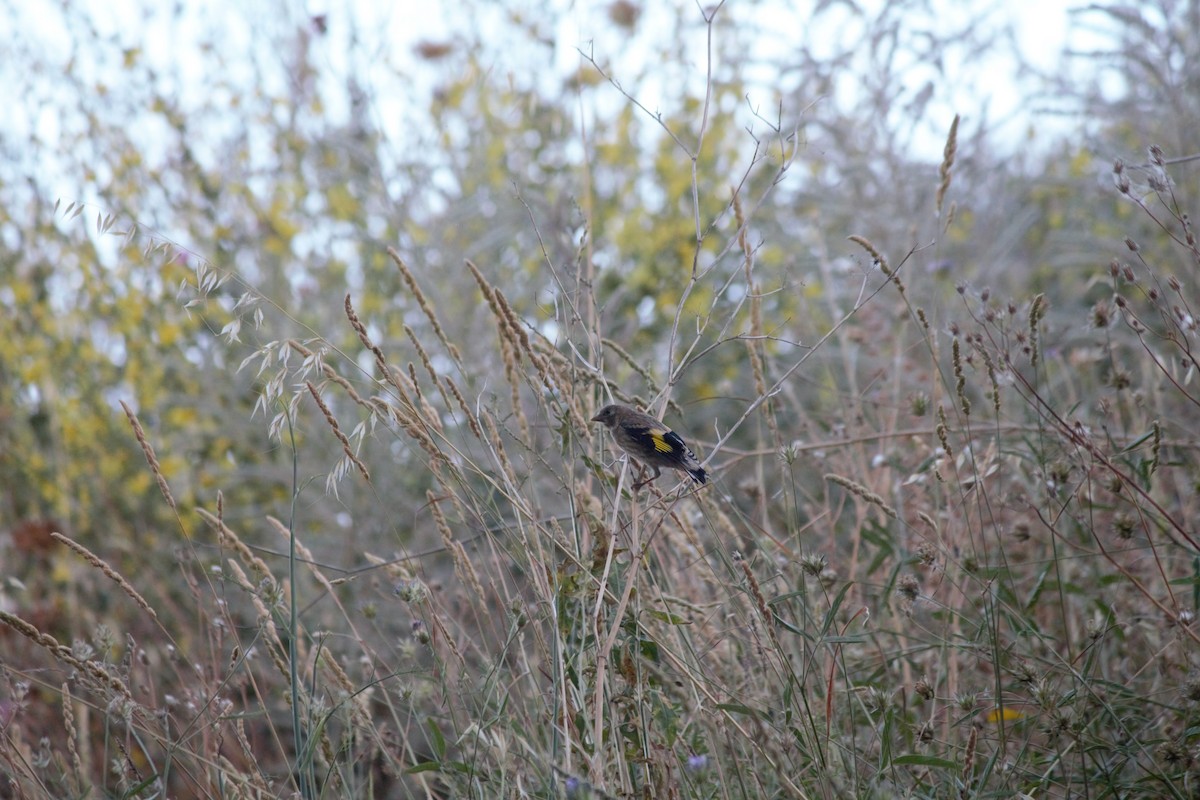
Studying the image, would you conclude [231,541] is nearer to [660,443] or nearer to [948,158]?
[660,443]

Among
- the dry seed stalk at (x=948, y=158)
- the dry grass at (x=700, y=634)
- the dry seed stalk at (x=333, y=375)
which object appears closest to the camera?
the dry grass at (x=700, y=634)

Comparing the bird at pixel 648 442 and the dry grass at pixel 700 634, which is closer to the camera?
the dry grass at pixel 700 634

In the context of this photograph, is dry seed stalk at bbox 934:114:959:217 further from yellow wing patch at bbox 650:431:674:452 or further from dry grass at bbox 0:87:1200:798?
yellow wing patch at bbox 650:431:674:452

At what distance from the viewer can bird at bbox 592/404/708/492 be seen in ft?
8.98

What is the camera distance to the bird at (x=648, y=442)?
8.98 feet

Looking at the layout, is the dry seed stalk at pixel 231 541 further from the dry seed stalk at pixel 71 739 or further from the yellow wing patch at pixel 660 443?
the yellow wing patch at pixel 660 443

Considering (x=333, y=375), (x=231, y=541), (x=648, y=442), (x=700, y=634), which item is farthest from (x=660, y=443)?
(x=231, y=541)

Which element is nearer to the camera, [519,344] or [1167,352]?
[519,344]

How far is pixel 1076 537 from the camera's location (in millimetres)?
3547

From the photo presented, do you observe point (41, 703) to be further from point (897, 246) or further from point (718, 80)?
point (718, 80)

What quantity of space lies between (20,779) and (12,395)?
4.62m

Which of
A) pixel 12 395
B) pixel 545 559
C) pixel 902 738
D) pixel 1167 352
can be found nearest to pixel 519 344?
pixel 545 559

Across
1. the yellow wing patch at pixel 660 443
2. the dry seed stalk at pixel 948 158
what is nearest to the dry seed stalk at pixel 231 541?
the yellow wing patch at pixel 660 443

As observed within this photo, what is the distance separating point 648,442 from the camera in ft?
9.61
